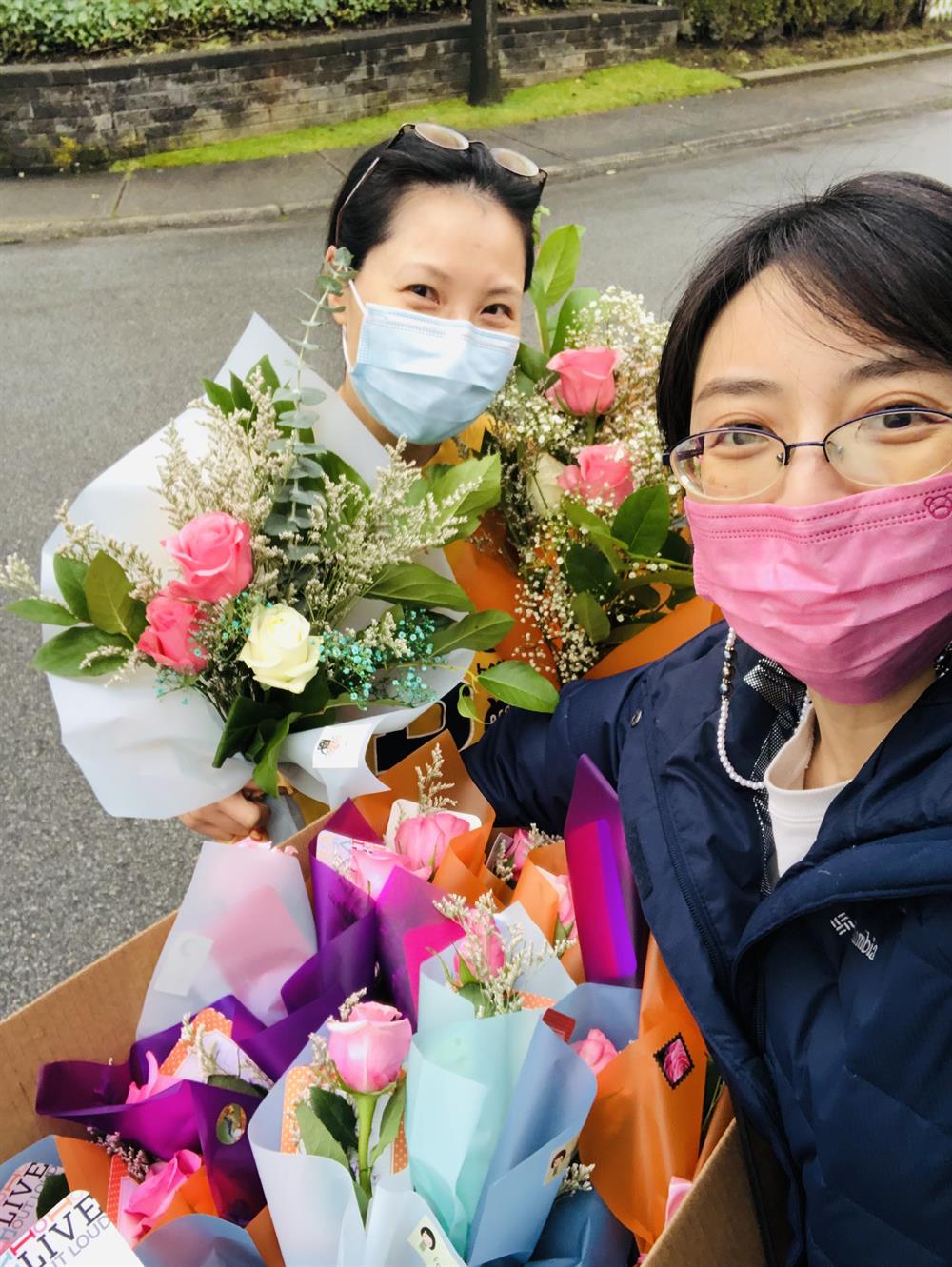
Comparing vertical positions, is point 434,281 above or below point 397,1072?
above

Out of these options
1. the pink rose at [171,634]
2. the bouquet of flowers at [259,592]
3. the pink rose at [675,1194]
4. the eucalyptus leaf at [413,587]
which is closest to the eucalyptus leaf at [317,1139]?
the pink rose at [675,1194]

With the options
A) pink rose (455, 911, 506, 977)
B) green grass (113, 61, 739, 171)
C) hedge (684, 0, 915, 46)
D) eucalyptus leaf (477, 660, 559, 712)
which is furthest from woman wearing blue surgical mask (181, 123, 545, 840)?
hedge (684, 0, 915, 46)

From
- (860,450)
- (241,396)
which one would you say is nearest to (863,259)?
(860,450)

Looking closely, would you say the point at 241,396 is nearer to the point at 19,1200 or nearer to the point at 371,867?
the point at 371,867

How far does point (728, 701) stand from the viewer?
137 centimetres

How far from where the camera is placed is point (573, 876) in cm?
129

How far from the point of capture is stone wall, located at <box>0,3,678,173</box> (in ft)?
28.9

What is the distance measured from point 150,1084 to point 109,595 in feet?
1.93

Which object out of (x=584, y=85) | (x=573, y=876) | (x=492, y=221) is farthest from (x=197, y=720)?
(x=584, y=85)

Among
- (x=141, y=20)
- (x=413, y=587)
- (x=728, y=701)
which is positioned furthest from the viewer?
(x=141, y=20)

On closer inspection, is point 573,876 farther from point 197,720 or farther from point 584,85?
point 584,85

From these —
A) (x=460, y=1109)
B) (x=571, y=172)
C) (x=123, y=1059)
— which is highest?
(x=460, y=1109)

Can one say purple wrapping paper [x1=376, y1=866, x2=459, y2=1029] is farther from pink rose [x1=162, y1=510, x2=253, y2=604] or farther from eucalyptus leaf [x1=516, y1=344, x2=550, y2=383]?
eucalyptus leaf [x1=516, y1=344, x2=550, y2=383]

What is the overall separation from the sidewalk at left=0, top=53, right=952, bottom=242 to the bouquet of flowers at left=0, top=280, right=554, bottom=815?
7.43 metres
